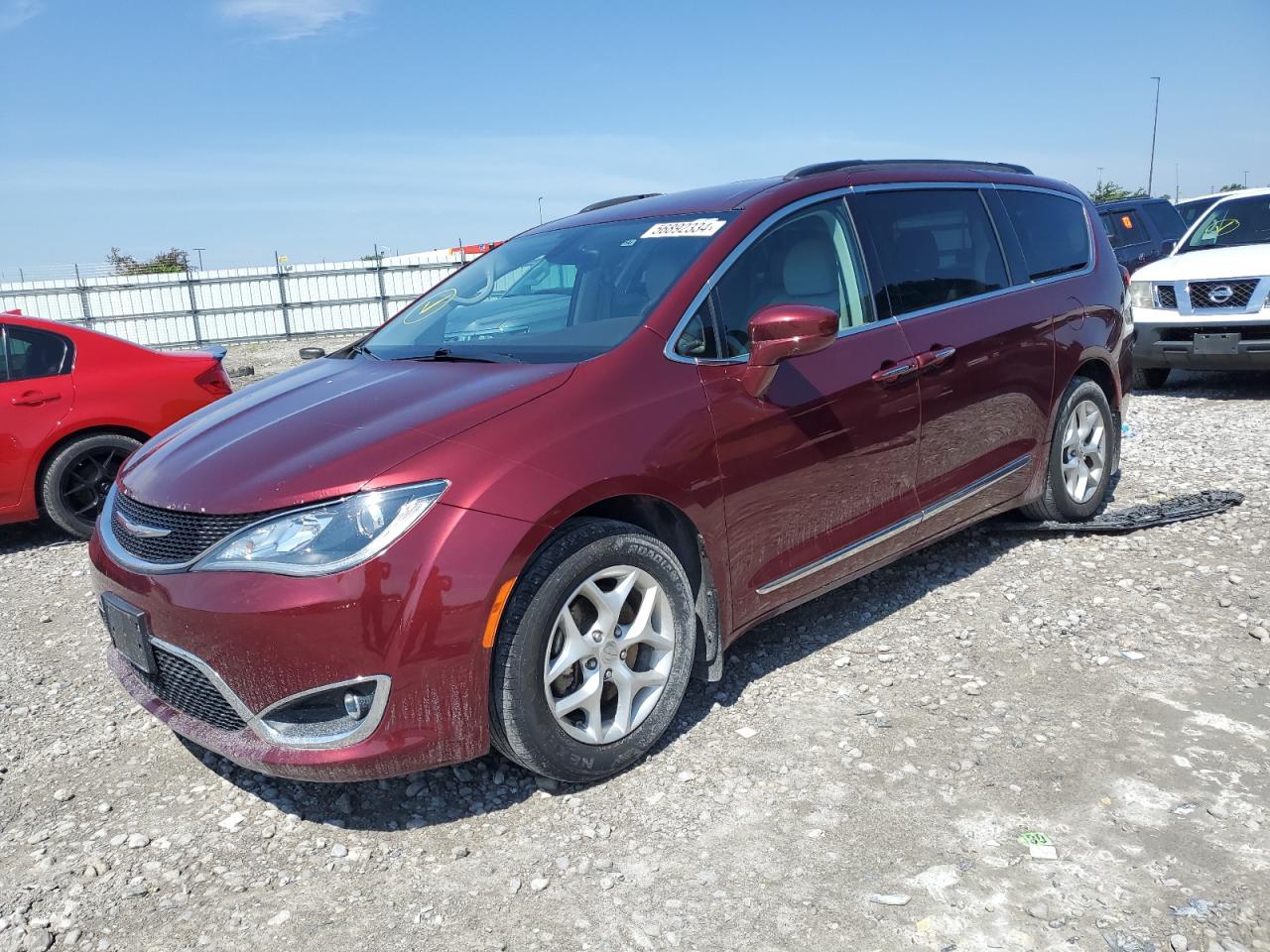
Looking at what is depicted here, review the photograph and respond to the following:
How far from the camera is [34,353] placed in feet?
20.6

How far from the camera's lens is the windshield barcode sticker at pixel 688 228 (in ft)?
11.7

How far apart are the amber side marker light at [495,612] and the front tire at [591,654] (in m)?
0.05

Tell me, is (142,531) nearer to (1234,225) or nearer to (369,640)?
(369,640)

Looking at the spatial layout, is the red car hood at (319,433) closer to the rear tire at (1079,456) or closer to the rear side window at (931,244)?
the rear side window at (931,244)

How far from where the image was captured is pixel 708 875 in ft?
8.74

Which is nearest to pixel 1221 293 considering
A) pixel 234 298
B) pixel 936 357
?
pixel 936 357

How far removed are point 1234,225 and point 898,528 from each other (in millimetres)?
7508

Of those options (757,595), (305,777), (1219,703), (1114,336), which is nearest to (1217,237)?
(1114,336)

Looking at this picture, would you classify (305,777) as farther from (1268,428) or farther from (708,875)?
(1268,428)

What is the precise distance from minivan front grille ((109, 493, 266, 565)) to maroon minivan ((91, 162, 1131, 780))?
0.04 feet

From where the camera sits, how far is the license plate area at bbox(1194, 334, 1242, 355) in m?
8.27

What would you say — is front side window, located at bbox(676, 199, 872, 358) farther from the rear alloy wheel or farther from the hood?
the hood

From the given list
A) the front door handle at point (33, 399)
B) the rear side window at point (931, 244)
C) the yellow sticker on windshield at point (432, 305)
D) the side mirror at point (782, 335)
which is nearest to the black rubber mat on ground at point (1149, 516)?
the rear side window at point (931, 244)

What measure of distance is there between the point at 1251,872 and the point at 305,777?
2440 mm
